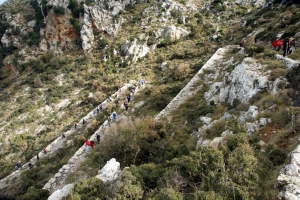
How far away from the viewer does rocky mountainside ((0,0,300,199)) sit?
7109mm

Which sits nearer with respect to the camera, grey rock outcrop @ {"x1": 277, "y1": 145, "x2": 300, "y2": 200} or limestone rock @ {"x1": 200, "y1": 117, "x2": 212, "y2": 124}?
grey rock outcrop @ {"x1": 277, "y1": 145, "x2": 300, "y2": 200}

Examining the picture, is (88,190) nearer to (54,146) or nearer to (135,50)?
(54,146)

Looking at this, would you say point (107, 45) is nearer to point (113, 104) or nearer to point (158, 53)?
point (158, 53)

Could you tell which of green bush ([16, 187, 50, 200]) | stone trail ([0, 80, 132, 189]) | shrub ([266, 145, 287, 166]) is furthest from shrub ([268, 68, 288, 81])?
stone trail ([0, 80, 132, 189])

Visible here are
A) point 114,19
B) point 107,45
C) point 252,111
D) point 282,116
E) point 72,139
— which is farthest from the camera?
point 114,19

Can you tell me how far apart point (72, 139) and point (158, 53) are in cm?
1799

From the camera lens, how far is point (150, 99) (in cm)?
2183

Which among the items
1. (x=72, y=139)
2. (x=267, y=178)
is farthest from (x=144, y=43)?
(x=267, y=178)

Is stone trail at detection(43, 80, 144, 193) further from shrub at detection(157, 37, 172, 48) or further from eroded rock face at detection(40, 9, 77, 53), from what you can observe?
eroded rock face at detection(40, 9, 77, 53)

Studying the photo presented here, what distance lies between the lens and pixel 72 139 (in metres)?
22.9

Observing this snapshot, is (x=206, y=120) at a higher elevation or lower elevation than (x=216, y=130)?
lower

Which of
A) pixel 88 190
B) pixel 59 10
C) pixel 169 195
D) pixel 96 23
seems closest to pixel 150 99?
pixel 88 190

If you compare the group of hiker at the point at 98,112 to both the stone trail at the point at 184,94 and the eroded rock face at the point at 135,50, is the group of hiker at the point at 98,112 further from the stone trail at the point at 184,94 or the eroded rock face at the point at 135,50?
the eroded rock face at the point at 135,50

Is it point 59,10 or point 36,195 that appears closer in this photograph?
point 36,195
